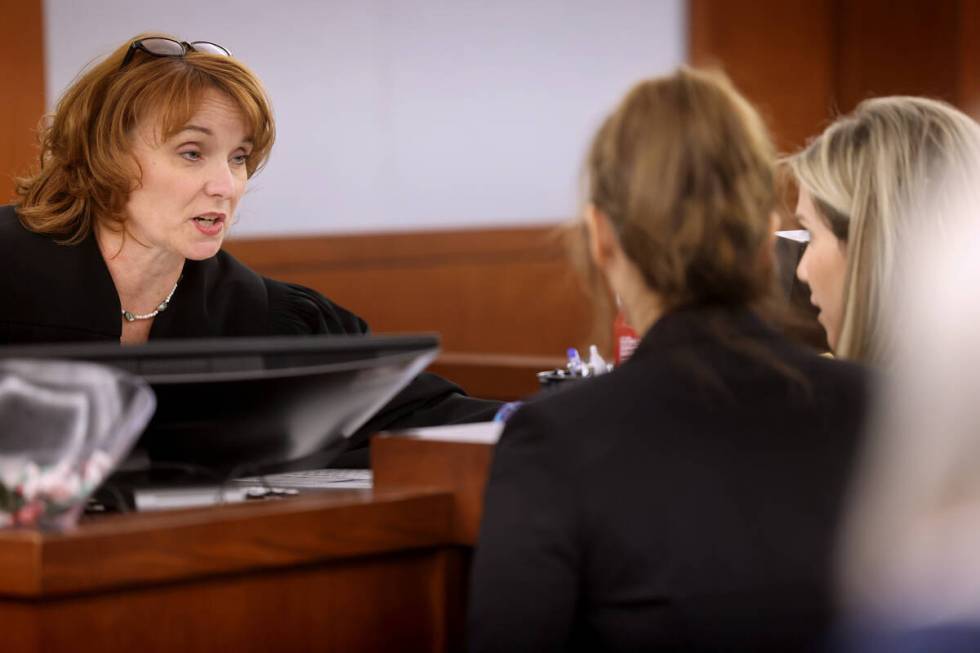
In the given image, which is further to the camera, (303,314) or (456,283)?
(456,283)

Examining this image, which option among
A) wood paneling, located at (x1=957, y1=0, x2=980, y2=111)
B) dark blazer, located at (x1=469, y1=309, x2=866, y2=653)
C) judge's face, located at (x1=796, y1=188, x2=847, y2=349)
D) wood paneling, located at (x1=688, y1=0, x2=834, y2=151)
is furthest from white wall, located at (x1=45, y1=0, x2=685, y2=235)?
dark blazer, located at (x1=469, y1=309, x2=866, y2=653)

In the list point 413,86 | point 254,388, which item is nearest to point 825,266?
point 254,388

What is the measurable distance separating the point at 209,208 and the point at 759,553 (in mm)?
1473

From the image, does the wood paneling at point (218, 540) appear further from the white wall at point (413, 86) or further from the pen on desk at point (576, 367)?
the white wall at point (413, 86)

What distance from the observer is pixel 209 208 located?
2.55 meters

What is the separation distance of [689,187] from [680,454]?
243mm

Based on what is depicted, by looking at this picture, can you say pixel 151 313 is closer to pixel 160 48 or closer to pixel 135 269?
pixel 135 269

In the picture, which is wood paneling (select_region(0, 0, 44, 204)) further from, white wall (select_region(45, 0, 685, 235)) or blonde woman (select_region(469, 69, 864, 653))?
blonde woman (select_region(469, 69, 864, 653))

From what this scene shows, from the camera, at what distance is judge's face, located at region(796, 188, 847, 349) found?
1.97 metres

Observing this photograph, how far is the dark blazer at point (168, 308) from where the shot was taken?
246 centimetres

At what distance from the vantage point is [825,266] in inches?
78.5

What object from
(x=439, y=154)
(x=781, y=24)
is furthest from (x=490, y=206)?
(x=781, y=24)

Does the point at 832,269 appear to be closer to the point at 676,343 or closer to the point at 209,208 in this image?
the point at 676,343

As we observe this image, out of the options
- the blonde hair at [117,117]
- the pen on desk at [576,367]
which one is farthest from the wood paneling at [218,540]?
the blonde hair at [117,117]
